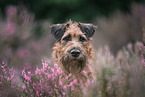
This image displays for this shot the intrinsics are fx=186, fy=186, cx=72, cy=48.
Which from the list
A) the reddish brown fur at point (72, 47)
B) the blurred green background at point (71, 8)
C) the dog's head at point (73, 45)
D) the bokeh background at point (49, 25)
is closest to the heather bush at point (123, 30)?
the bokeh background at point (49, 25)

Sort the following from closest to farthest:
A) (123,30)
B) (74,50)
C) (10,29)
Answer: (74,50) → (10,29) → (123,30)

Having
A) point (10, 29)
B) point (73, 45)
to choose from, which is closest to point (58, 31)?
point (73, 45)

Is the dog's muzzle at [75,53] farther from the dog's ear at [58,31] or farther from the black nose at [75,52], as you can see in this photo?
the dog's ear at [58,31]

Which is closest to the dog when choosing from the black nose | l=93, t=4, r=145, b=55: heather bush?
the black nose

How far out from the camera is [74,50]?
430 cm

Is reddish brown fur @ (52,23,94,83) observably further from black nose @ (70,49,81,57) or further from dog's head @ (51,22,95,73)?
black nose @ (70,49,81,57)

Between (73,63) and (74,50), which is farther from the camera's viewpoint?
(73,63)

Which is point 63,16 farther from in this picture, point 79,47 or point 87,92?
point 87,92

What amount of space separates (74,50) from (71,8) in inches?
632

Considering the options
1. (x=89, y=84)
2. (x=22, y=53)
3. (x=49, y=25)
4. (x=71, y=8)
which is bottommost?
(x=89, y=84)

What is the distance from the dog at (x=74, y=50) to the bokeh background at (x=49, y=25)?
Answer: 0.51 meters

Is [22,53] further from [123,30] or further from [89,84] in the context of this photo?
[123,30]

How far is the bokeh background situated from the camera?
9.09 metres

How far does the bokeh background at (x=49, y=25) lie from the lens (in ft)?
29.8
